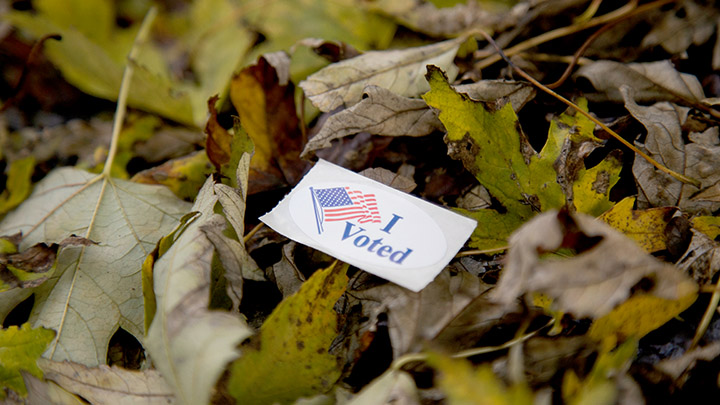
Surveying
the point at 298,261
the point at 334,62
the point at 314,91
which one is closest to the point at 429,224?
the point at 298,261

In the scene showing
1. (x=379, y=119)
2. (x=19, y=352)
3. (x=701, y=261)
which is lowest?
Result: (x=19, y=352)

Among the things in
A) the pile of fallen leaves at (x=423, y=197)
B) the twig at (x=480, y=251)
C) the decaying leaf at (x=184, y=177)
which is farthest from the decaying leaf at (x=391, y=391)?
the decaying leaf at (x=184, y=177)

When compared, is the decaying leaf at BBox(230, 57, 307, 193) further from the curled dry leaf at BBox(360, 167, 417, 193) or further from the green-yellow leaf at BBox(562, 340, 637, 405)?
the green-yellow leaf at BBox(562, 340, 637, 405)

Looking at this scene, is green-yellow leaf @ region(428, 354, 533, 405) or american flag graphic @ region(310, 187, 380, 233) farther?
american flag graphic @ region(310, 187, 380, 233)

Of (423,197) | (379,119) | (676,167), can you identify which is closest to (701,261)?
(676,167)

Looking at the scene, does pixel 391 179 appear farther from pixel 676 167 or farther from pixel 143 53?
pixel 143 53

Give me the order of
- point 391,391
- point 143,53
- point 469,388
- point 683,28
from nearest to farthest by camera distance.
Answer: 1. point 469,388
2. point 391,391
3. point 683,28
4. point 143,53

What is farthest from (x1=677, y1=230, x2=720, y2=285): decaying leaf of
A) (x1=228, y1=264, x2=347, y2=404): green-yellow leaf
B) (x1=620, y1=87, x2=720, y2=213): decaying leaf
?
(x1=228, y1=264, x2=347, y2=404): green-yellow leaf
